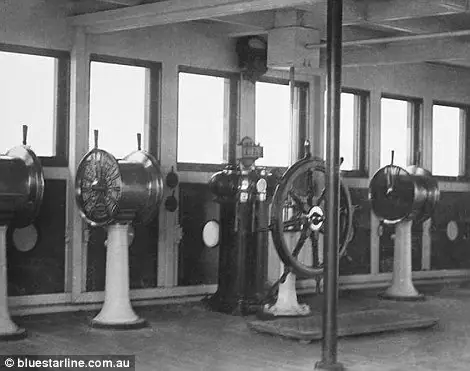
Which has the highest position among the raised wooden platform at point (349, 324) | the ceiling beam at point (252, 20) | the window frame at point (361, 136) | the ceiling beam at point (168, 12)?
the ceiling beam at point (252, 20)

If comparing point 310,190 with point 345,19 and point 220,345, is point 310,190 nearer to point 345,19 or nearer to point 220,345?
point 345,19

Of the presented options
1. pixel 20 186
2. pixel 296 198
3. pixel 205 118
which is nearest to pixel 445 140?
pixel 205 118

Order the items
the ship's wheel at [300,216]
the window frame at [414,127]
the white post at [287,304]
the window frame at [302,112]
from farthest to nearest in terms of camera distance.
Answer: the window frame at [414,127]
the window frame at [302,112]
the white post at [287,304]
the ship's wheel at [300,216]

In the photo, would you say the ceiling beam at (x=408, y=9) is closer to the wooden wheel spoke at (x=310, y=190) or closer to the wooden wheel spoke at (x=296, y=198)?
the wooden wheel spoke at (x=310, y=190)

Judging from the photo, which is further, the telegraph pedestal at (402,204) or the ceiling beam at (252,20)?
the telegraph pedestal at (402,204)

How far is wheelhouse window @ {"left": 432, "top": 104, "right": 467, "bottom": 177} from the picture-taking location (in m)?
11.0

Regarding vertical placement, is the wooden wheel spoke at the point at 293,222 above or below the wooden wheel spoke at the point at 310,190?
below

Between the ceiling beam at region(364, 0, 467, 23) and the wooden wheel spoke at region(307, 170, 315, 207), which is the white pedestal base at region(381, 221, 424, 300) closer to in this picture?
the wooden wheel spoke at region(307, 170, 315, 207)

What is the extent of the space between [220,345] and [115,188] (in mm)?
1347

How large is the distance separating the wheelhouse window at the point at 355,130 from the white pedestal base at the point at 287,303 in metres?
2.72

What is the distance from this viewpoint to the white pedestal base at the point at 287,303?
24.1 feet

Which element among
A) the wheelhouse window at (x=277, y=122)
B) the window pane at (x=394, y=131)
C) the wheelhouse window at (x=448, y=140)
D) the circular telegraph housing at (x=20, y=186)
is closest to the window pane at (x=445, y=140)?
the wheelhouse window at (x=448, y=140)

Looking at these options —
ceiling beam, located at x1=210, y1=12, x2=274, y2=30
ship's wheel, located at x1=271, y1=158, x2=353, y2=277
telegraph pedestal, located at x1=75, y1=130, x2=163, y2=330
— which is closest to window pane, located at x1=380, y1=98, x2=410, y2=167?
ceiling beam, located at x1=210, y1=12, x2=274, y2=30

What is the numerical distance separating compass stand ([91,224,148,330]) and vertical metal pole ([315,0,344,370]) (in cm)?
204
